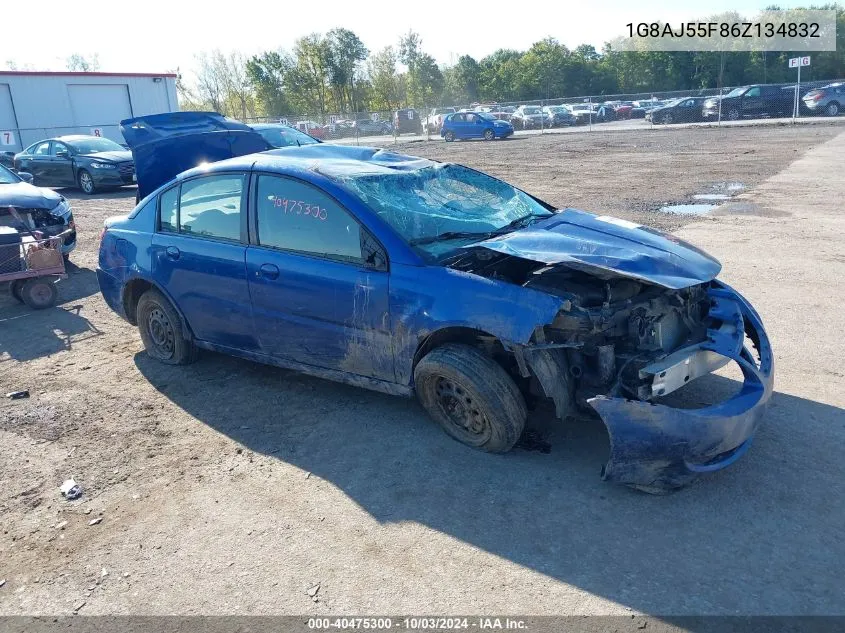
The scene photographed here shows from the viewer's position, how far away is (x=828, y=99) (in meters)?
32.0

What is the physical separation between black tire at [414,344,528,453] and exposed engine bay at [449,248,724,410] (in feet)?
0.64

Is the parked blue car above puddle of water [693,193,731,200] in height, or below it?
above

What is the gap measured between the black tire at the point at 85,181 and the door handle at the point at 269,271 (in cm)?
1504

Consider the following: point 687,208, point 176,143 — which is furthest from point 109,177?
point 687,208

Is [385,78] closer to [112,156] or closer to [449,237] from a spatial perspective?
[112,156]

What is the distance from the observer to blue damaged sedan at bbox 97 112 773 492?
3.61 m

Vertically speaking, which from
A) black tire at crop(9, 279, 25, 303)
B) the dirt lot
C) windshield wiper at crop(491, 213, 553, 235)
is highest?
windshield wiper at crop(491, 213, 553, 235)

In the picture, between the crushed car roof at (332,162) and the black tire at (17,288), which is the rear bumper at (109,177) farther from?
the crushed car roof at (332,162)

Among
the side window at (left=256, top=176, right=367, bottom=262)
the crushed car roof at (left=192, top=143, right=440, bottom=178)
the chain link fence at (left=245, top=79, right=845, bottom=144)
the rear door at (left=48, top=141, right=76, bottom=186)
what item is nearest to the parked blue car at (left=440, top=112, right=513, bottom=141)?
the chain link fence at (left=245, top=79, right=845, bottom=144)

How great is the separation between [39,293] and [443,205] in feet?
17.8

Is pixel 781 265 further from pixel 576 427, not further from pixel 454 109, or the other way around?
pixel 454 109

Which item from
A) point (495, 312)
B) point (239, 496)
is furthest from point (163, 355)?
point (495, 312)

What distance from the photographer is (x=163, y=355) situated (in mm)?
5727

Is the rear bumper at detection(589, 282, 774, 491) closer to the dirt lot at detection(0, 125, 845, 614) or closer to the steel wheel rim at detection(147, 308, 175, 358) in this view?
the dirt lot at detection(0, 125, 845, 614)
